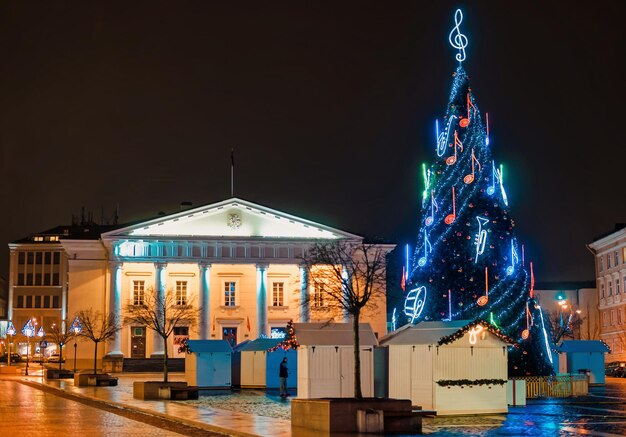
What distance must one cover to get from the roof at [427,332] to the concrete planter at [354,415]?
5.78 metres

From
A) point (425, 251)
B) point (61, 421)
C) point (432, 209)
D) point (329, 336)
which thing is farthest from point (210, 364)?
point (61, 421)

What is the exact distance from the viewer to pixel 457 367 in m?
29.8

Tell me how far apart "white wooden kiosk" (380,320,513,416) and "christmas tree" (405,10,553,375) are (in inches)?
275

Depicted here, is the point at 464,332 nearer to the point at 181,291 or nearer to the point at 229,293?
the point at 229,293

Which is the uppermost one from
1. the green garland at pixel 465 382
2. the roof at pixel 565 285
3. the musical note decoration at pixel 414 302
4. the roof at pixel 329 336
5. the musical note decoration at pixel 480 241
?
the roof at pixel 565 285

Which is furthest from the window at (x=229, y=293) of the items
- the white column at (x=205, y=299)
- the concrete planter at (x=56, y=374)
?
the concrete planter at (x=56, y=374)

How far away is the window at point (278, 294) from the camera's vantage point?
284 ft

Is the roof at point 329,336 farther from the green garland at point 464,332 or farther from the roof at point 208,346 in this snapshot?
the roof at point 208,346

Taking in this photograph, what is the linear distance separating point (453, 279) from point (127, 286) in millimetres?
51523

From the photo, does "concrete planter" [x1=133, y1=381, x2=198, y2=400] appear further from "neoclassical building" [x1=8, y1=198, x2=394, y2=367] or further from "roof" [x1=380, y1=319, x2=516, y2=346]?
"neoclassical building" [x1=8, y1=198, x2=394, y2=367]

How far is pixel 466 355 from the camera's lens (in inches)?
1177

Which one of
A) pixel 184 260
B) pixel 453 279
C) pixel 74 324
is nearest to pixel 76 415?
pixel 453 279

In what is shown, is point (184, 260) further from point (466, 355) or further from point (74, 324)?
point (466, 355)

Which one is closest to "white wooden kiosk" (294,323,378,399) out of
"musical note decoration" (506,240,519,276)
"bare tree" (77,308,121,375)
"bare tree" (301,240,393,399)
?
"bare tree" (301,240,393,399)
